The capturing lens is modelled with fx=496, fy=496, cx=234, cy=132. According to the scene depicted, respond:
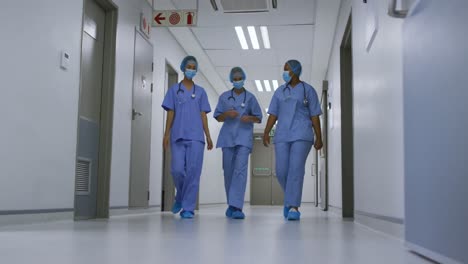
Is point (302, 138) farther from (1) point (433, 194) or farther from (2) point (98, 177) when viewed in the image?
(1) point (433, 194)

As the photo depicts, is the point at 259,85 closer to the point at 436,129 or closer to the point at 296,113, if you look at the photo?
the point at 296,113

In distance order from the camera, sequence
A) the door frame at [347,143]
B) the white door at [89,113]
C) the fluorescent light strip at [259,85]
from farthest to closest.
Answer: the fluorescent light strip at [259,85] → the door frame at [347,143] → the white door at [89,113]

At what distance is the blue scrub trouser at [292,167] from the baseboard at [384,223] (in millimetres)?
706

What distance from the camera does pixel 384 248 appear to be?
2061 mm

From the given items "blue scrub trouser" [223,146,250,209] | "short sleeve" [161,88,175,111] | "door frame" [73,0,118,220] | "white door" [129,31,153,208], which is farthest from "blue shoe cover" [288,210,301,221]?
"white door" [129,31,153,208]

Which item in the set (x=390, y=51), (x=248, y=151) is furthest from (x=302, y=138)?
(x=390, y=51)

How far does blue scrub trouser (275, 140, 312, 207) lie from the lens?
465 centimetres

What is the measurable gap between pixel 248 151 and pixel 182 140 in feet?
2.27

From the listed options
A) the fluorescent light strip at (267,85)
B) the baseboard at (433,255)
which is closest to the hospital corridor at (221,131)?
the baseboard at (433,255)

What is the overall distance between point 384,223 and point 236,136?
244cm

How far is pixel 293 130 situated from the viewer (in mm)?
4766

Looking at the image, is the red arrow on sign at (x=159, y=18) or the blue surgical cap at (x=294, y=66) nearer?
the blue surgical cap at (x=294, y=66)

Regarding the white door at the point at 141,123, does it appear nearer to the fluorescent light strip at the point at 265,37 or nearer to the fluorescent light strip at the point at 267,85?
the fluorescent light strip at the point at 265,37

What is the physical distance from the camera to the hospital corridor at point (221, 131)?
5.12 feet
